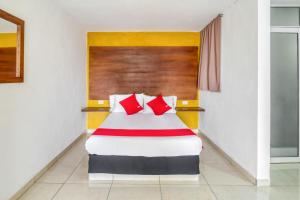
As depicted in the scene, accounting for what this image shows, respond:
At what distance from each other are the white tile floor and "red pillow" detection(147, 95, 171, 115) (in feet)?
6.07

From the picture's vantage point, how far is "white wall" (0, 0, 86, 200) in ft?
8.23

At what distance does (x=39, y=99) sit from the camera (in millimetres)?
3242

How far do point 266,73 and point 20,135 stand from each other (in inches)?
117

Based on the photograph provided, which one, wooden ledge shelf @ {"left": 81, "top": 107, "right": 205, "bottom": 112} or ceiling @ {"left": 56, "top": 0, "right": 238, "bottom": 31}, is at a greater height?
ceiling @ {"left": 56, "top": 0, "right": 238, "bottom": 31}

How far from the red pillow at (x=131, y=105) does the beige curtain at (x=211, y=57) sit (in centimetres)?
149

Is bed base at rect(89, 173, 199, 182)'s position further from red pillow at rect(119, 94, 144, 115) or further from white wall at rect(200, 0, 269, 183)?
red pillow at rect(119, 94, 144, 115)

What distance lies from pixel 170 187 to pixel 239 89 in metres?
1.70

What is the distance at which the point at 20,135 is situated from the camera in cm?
272

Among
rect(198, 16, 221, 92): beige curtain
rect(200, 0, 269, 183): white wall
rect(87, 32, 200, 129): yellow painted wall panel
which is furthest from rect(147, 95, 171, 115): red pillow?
rect(87, 32, 200, 129): yellow painted wall panel

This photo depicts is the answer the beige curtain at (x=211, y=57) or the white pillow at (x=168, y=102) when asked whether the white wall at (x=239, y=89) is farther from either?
the white pillow at (x=168, y=102)

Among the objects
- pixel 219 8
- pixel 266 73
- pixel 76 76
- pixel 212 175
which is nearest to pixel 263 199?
pixel 212 175

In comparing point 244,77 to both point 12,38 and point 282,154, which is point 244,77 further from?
point 12,38

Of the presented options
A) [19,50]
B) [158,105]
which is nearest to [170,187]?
[19,50]

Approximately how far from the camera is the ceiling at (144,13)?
384 cm
